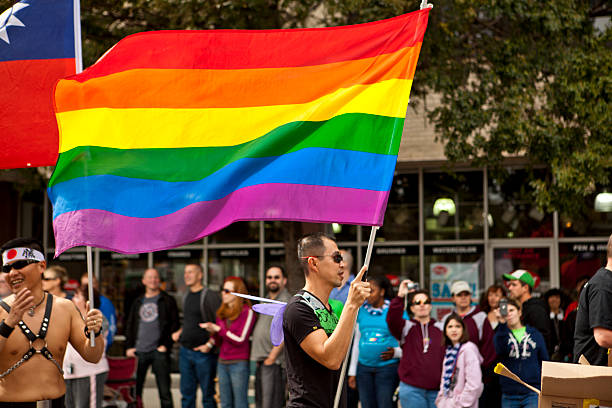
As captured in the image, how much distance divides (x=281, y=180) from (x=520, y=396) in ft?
15.9

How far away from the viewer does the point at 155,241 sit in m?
5.05

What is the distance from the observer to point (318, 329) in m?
4.36

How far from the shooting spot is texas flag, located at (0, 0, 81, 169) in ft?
20.7

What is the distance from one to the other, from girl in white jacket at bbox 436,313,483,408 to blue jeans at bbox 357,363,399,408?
1.02 metres

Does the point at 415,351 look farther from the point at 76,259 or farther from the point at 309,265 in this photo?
the point at 76,259

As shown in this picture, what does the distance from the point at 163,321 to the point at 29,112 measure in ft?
19.0

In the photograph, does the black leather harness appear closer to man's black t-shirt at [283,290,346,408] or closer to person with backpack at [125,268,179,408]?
man's black t-shirt at [283,290,346,408]

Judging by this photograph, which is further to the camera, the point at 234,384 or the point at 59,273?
the point at 234,384

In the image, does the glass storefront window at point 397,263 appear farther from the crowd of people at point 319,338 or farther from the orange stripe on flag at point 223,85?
the orange stripe on flag at point 223,85

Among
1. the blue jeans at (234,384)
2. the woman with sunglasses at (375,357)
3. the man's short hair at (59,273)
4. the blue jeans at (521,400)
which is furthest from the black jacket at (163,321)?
the blue jeans at (521,400)

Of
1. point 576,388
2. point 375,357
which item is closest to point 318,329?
point 576,388

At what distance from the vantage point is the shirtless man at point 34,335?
5.68m

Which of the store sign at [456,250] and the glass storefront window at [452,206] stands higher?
the glass storefront window at [452,206]

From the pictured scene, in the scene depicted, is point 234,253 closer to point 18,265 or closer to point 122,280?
point 122,280
